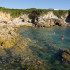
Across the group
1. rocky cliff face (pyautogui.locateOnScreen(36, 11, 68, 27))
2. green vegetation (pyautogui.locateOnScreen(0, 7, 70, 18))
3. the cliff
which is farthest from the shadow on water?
green vegetation (pyautogui.locateOnScreen(0, 7, 70, 18))

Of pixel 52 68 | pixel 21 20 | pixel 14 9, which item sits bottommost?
pixel 52 68

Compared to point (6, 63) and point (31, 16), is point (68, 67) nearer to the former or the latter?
point (6, 63)

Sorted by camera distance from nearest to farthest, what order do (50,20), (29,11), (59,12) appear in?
1. (50,20)
2. (29,11)
3. (59,12)

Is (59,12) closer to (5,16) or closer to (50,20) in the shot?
(50,20)

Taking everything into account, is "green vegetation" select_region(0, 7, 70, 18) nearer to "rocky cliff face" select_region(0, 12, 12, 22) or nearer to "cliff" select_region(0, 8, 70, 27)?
"cliff" select_region(0, 8, 70, 27)

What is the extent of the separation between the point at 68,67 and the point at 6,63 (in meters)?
7.52

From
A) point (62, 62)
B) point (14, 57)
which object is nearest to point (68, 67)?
point (62, 62)

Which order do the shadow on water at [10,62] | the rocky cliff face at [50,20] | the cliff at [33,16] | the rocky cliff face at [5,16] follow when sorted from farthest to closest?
the cliff at [33,16] → the rocky cliff face at [50,20] → the rocky cliff face at [5,16] → the shadow on water at [10,62]

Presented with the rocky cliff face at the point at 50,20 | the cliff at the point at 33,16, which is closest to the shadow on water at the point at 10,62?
the rocky cliff face at the point at 50,20

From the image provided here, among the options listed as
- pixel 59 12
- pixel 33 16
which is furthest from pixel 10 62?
pixel 59 12

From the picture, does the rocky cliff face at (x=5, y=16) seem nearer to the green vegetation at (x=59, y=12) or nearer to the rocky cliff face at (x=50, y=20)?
the rocky cliff face at (x=50, y=20)

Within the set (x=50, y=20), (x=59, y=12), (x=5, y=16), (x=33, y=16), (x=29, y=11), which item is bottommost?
(x=50, y=20)

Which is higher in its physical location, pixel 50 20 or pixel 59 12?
pixel 59 12

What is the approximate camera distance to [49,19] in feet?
191
